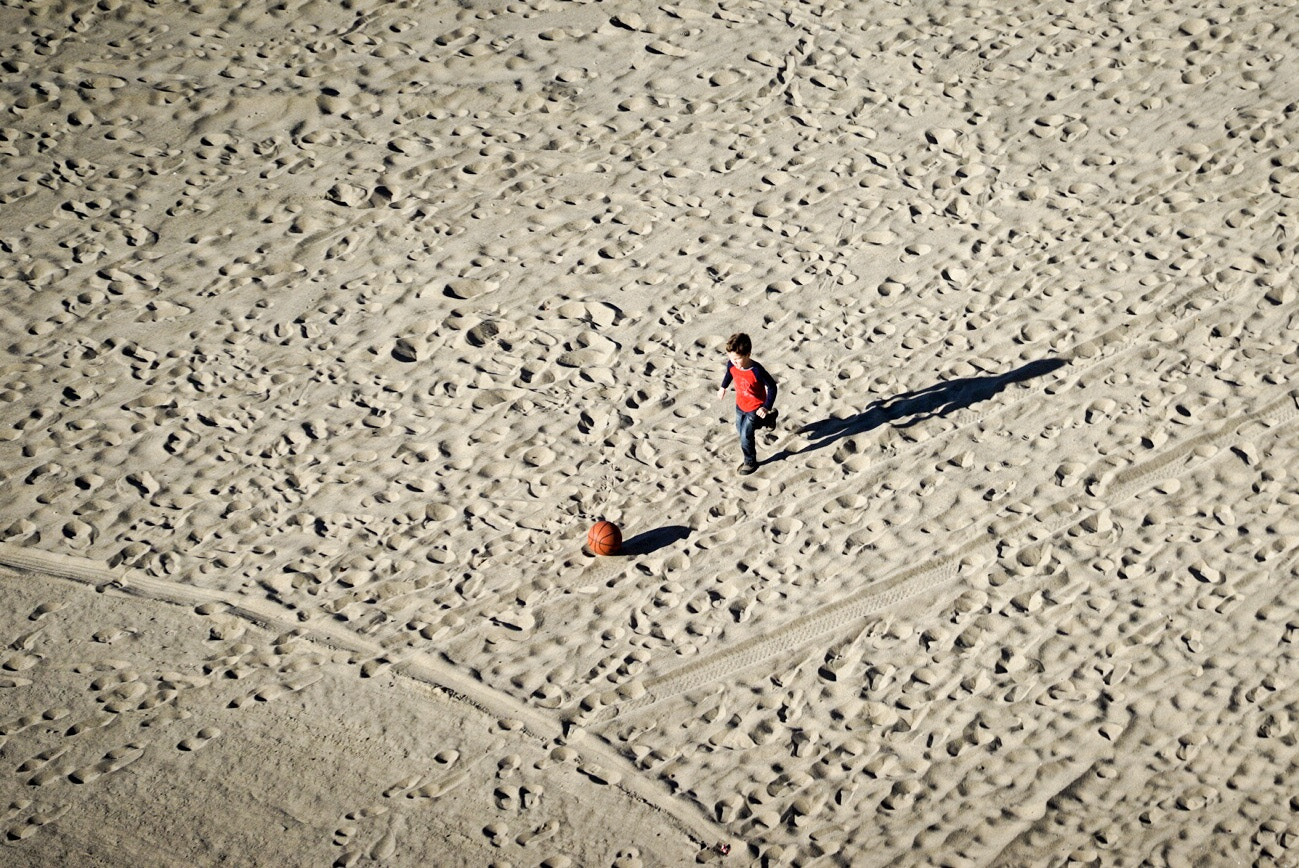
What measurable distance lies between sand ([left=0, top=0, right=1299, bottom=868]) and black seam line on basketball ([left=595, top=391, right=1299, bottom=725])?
0.03m

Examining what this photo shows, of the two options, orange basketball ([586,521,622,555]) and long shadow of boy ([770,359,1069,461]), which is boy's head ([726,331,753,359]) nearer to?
long shadow of boy ([770,359,1069,461])

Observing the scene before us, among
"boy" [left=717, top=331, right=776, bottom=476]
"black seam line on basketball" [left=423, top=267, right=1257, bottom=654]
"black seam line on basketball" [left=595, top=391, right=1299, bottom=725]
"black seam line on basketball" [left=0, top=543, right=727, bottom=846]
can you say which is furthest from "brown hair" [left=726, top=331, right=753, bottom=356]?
"black seam line on basketball" [left=0, top=543, right=727, bottom=846]

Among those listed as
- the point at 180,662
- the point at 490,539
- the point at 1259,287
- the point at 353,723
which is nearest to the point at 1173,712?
the point at 1259,287

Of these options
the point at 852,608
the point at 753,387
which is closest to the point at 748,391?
the point at 753,387

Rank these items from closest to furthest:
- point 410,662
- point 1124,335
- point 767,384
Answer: point 410,662, point 767,384, point 1124,335

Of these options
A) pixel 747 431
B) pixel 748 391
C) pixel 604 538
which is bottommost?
pixel 604 538

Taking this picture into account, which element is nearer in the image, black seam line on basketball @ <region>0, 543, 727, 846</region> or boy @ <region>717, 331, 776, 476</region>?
black seam line on basketball @ <region>0, 543, 727, 846</region>

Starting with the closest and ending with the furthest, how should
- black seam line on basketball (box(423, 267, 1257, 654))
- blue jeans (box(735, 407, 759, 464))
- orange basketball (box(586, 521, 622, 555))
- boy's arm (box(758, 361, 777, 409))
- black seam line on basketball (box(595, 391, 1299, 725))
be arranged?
black seam line on basketball (box(595, 391, 1299, 725)) < orange basketball (box(586, 521, 622, 555)) < boy's arm (box(758, 361, 777, 409)) < blue jeans (box(735, 407, 759, 464)) < black seam line on basketball (box(423, 267, 1257, 654))

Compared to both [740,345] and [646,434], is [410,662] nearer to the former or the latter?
[646,434]

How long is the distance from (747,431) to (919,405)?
140 cm

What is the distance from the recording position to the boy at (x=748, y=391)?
7605mm

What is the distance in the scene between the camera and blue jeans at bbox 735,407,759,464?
307 inches

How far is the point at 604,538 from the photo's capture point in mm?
7520

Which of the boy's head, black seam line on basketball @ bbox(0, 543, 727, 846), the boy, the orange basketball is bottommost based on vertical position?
black seam line on basketball @ bbox(0, 543, 727, 846)
